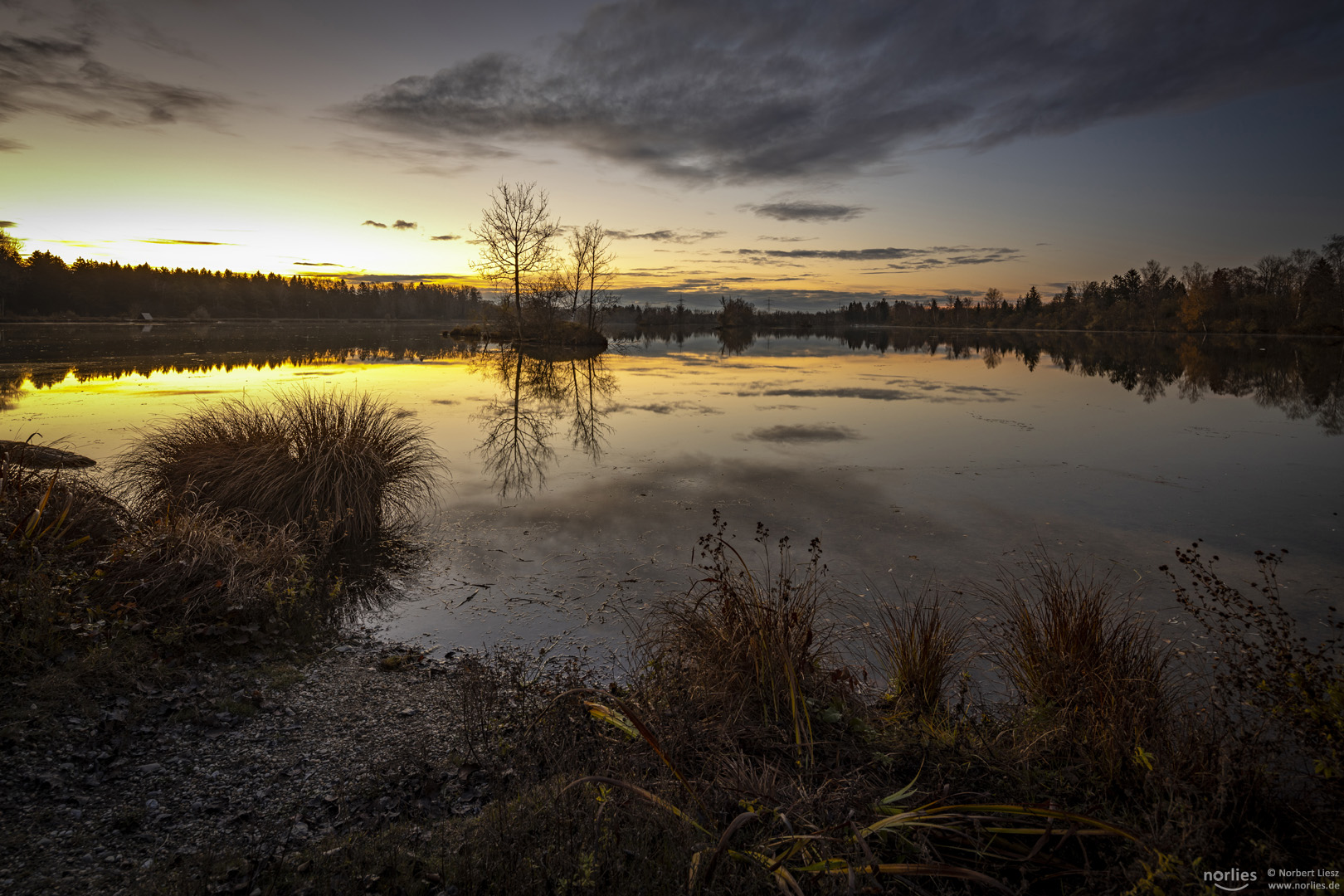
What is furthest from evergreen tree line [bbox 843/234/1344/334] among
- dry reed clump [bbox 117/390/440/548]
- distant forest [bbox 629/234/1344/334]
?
dry reed clump [bbox 117/390/440/548]

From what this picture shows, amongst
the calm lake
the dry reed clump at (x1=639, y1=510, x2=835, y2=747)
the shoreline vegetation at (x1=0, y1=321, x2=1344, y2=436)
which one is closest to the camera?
the dry reed clump at (x1=639, y1=510, x2=835, y2=747)

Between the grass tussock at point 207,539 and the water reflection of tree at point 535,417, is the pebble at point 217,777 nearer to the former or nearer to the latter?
the grass tussock at point 207,539

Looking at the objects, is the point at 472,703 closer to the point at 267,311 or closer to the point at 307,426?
the point at 307,426

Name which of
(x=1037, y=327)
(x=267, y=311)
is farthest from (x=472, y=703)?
(x=267, y=311)

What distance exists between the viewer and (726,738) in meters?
3.40

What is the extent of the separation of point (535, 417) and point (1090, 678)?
1434cm

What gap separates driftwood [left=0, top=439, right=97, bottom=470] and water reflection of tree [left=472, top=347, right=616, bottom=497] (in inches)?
224

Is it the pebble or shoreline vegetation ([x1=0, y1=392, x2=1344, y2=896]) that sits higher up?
shoreline vegetation ([x1=0, y1=392, x2=1344, y2=896])

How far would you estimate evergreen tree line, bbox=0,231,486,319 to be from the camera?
83062 mm

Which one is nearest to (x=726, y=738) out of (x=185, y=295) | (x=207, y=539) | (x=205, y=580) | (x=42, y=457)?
(x=205, y=580)

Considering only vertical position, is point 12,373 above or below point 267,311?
below

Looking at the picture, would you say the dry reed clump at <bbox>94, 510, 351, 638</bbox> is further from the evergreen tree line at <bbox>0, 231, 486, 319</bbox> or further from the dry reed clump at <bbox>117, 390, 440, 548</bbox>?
the evergreen tree line at <bbox>0, 231, 486, 319</bbox>

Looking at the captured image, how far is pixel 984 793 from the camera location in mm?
2945

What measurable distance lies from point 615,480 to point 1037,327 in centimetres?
12803
